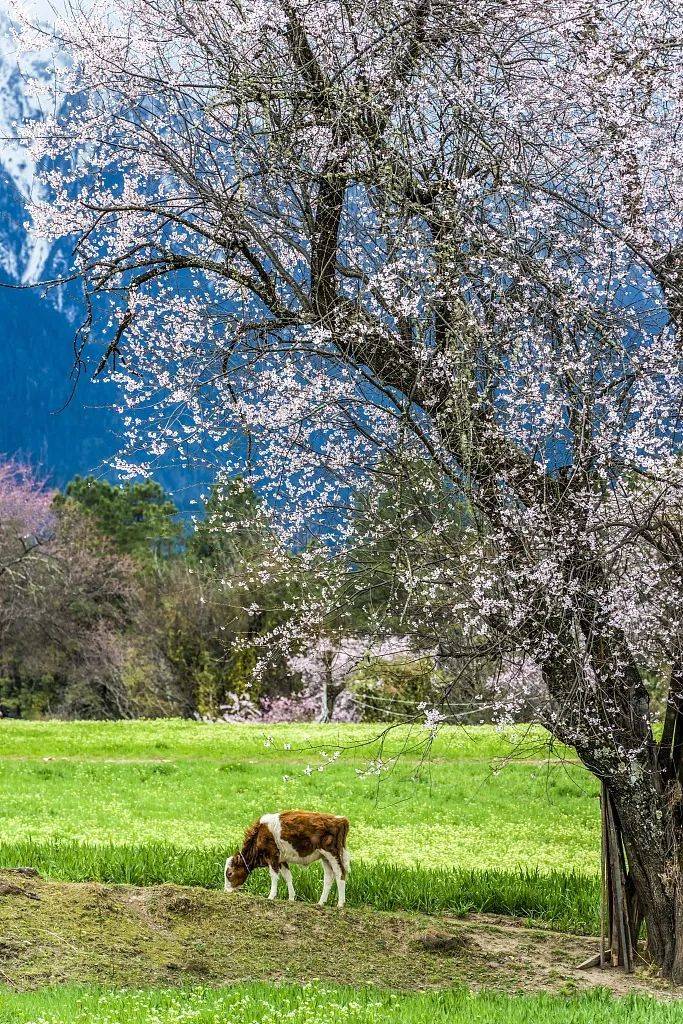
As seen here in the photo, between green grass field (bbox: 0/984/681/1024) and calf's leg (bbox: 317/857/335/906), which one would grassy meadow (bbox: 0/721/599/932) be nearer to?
calf's leg (bbox: 317/857/335/906)

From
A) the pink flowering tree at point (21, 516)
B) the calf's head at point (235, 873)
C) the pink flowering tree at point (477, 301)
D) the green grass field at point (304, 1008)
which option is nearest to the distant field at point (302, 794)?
the calf's head at point (235, 873)

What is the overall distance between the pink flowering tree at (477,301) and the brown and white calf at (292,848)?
1.66 m

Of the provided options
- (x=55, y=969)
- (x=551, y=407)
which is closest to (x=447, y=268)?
(x=551, y=407)

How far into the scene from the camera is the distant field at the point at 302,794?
1243cm

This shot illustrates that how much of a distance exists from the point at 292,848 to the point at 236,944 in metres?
0.93

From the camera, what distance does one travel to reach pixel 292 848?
26.9ft

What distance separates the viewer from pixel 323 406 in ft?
22.6

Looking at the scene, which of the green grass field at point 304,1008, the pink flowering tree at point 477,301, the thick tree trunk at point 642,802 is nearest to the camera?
the green grass field at point 304,1008

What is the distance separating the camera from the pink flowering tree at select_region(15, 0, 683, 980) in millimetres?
6758

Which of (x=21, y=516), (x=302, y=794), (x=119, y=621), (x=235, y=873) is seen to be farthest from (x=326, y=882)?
(x=21, y=516)

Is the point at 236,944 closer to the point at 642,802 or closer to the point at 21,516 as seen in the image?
the point at 642,802

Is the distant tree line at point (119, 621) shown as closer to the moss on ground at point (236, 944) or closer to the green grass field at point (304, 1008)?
the moss on ground at point (236, 944)

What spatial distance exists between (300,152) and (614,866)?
5523mm

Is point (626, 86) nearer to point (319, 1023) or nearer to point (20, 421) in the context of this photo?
point (319, 1023)
